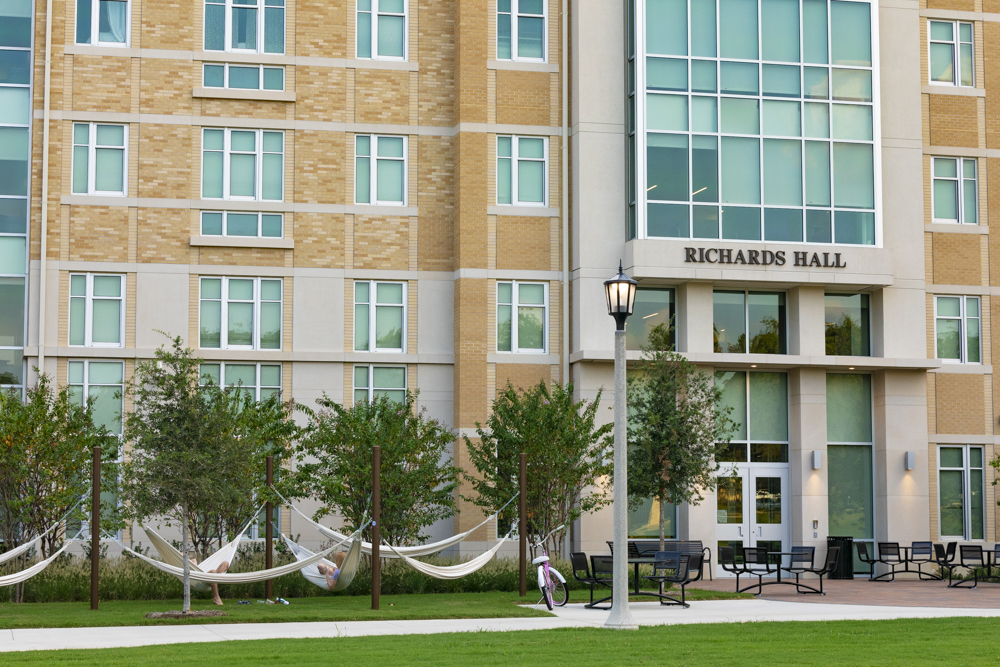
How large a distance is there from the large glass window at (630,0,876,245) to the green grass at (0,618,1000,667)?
45.2 feet

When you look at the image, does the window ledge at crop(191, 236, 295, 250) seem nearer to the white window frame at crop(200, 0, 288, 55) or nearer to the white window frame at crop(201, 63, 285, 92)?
the white window frame at crop(201, 63, 285, 92)

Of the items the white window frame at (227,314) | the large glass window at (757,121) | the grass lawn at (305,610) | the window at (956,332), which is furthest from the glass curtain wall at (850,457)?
the white window frame at (227,314)

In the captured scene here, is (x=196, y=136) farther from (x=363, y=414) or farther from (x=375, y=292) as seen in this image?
(x=363, y=414)

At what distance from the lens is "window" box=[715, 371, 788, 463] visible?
2888 centimetres

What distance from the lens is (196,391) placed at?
18516 millimetres

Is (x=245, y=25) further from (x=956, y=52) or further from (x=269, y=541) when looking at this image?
(x=956, y=52)

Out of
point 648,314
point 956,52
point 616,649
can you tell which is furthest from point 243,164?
point 616,649

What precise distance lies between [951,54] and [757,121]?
648 centimetres

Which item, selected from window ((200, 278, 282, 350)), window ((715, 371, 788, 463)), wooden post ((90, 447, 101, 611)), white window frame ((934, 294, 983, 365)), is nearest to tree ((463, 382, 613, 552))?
window ((715, 371, 788, 463))

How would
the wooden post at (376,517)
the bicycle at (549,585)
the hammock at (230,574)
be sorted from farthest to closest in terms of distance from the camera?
the wooden post at (376,517), the bicycle at (549,585), the hammock at (230,574)

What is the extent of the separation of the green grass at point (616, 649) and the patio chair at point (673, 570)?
3.34 m

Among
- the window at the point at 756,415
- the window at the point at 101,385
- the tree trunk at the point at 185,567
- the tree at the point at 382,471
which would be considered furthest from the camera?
the window at the point at 756,415

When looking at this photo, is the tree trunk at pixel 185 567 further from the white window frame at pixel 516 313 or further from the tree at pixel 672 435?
the white window frame at pixel 516 313

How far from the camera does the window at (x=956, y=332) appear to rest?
3011 cm
